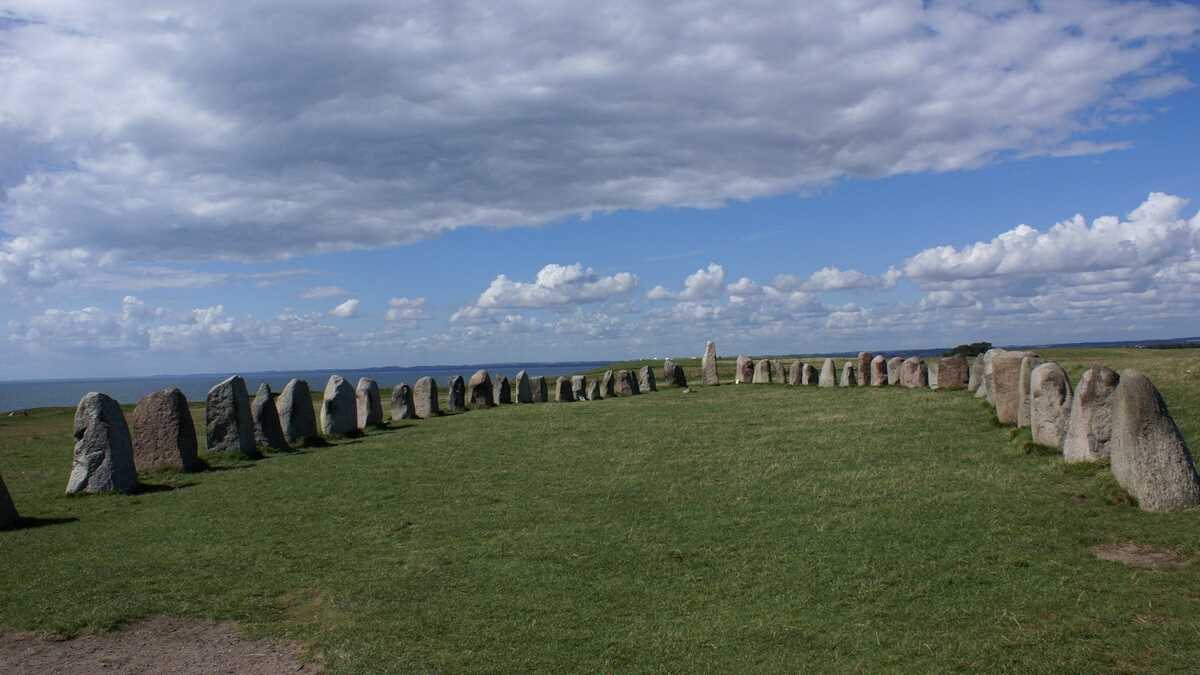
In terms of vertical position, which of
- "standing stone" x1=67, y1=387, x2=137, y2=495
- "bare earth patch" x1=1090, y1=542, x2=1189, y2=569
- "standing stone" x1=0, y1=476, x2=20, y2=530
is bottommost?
"bare earth patch" x1=1090, y1=542, x2=1189, y2=569

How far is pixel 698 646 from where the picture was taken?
280 inches

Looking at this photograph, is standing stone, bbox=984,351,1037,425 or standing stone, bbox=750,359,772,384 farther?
standing stone, bbox=750,359,772,384

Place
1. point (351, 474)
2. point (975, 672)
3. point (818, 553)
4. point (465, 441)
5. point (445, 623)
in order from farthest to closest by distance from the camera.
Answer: point (465, 441) → point (351, 474) → point (818, 553) → point (445, 623) → point (975, 672)

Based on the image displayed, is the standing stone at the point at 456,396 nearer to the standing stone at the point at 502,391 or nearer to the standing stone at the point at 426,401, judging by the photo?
the standing stone at the point at 426,401

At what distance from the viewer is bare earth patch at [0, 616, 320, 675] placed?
7.09 metres

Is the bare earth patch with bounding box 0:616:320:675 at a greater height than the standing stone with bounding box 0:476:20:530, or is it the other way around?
the standing stone with bounding box 0:476:20:530

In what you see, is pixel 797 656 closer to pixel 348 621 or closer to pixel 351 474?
pixel 348 621

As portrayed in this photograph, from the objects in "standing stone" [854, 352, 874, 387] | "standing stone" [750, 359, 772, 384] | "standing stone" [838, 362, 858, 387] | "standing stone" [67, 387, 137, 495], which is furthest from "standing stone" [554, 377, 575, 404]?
"standing stone" [67, 387, 137, 495]

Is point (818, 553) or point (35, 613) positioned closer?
point (35, 613)

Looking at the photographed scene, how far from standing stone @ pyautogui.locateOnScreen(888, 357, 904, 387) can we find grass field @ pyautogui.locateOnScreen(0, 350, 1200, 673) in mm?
15037

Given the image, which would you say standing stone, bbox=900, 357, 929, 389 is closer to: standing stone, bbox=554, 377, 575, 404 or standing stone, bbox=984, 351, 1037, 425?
standing stone, bbox=554, 377, 575, 404

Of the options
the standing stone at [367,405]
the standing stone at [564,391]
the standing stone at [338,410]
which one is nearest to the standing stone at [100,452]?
the standing stone at [338,410]

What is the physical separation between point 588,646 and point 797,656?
1691mm

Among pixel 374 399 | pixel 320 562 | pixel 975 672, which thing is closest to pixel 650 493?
pixel 320 562
